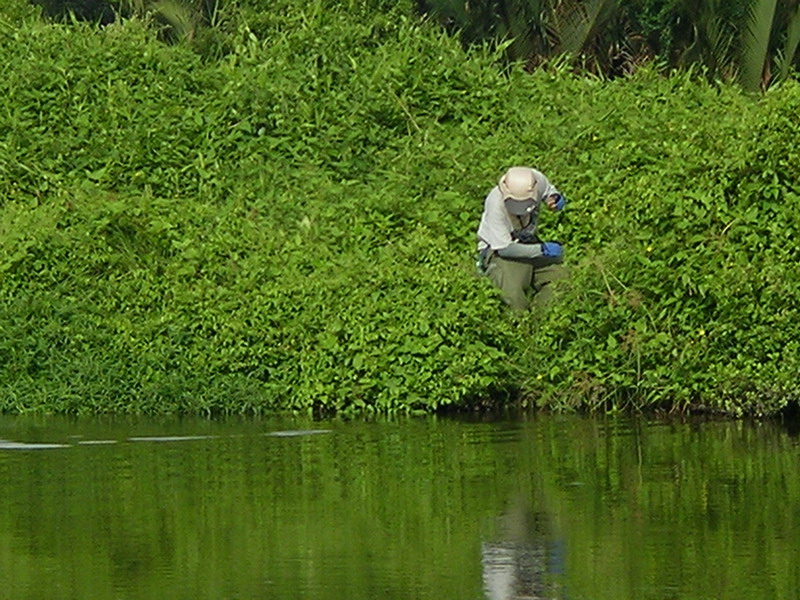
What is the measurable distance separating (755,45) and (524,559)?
1502cm

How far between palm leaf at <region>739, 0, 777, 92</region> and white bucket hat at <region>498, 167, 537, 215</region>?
8777 mm

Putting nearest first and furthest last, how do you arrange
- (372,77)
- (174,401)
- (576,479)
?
(576,479) < (174,401) < (372,77)

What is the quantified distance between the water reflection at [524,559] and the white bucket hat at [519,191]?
16.2ft

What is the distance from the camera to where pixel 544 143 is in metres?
16.2

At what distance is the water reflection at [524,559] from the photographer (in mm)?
6875

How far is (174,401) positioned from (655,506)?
4.97 meters

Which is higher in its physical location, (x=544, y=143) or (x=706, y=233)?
(x=544, y=143)

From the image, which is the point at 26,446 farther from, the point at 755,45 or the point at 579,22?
the point at 579,22

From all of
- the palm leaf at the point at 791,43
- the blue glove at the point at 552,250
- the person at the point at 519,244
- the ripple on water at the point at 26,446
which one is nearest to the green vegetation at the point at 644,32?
the palm leaf at the point at 791,43

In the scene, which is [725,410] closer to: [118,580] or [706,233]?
[706,233]

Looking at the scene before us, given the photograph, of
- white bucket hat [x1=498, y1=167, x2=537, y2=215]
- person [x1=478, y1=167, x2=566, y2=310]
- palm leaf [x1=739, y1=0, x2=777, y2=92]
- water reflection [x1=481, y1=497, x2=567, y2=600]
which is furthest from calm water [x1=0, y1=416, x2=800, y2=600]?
palm leaf [x1=739, y1=0, x2=777, y2=92]

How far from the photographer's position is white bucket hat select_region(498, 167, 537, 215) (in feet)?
43.9

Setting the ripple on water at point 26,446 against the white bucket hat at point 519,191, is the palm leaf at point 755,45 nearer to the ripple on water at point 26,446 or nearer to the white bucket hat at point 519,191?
the white bucket hat at point 519,191

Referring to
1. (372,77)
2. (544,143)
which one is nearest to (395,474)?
(544,143)
